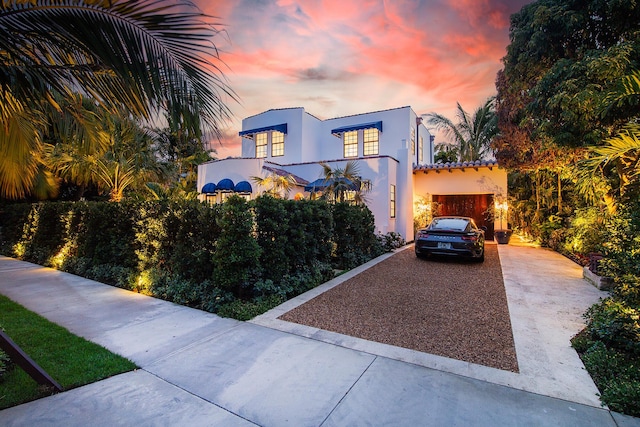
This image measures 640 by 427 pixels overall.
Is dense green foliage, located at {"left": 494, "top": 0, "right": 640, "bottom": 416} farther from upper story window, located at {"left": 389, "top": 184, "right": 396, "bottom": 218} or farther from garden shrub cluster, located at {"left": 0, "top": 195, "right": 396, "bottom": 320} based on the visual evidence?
upper story window, located at {"left": 389, "top": 184, "right": 396, "bottom": 218}

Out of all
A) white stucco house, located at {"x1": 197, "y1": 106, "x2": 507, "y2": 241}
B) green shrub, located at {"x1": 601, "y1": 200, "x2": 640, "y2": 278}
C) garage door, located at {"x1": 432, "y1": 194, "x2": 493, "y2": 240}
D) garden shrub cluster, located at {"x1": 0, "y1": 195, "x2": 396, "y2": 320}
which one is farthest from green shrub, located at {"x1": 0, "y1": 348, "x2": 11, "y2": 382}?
garage door, located at {"x1": 432, "y1": 194, "x2": 493, "y2": 240}

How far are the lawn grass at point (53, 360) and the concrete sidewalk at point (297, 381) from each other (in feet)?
0.43

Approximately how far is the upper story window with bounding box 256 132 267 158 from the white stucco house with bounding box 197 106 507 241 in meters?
0.05

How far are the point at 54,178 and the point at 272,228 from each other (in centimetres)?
1239

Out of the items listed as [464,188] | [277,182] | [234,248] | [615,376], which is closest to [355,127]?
[464,188]

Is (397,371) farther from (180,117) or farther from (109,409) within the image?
(180,117)

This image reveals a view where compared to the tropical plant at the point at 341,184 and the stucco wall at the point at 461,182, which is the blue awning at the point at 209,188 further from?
the stucco wall at the point at 461,182

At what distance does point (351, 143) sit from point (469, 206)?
7.61m

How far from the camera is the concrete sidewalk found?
2.49 m

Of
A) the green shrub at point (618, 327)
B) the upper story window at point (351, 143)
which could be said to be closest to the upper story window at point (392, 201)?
the upper story window at point (351, 143)

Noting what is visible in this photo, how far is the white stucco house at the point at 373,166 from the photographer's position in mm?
13953

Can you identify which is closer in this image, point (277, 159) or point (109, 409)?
point (109, 409)

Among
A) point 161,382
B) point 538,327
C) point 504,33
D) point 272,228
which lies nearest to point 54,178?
point 272,228

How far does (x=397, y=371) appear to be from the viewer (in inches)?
126
